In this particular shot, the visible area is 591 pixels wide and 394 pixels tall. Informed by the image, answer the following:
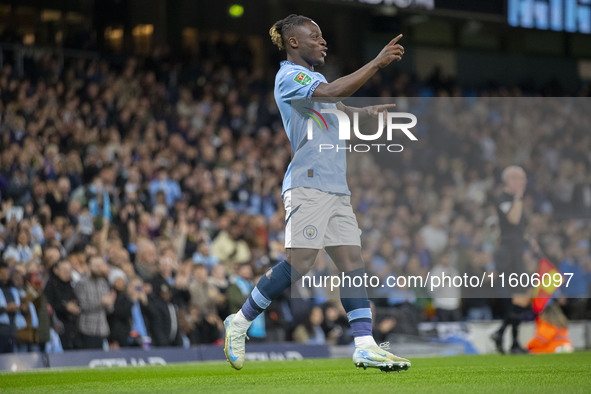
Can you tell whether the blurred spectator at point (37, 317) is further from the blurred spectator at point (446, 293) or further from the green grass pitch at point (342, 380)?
the blurred spectator at point (446, 293)

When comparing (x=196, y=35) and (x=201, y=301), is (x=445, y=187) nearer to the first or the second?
(x=201, y=301)

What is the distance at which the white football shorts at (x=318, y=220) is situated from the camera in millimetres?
7031

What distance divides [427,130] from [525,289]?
2194mm

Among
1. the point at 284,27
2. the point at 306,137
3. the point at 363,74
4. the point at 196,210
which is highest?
the point at 284,27

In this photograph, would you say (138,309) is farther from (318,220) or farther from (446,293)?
(318,220)

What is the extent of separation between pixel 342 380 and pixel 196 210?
10305mm

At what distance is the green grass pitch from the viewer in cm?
601

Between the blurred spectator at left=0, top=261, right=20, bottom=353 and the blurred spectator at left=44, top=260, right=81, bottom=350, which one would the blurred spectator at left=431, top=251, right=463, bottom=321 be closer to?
the blurred spectator at left=44, top=260, right=81, bottom=350

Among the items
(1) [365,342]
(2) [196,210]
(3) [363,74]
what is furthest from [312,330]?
(3) [363,74]

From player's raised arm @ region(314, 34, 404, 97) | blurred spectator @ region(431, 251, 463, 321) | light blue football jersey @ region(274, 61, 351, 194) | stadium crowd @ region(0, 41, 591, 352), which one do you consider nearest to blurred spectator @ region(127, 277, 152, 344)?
stadium crowd @ region(0, 41, 591, 352)

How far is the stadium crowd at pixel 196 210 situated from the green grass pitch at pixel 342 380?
2949 millimetres

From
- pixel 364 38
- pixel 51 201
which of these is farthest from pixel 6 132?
pixel 364 38

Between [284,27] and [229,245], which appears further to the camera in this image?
[229,245]

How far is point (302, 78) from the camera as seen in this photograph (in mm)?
7055
